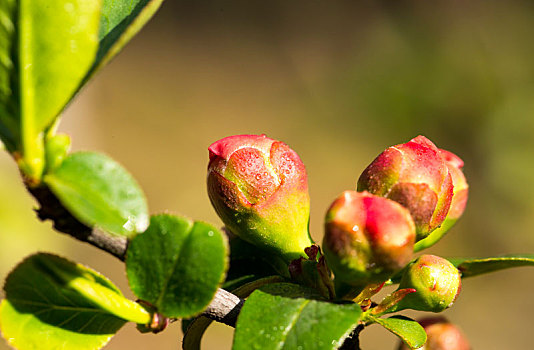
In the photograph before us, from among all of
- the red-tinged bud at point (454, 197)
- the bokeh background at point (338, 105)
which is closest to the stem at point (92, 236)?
the red-tinged bud at point (454, 197)

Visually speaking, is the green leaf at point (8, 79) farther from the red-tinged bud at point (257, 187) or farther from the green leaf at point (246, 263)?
the green leaf at point (246, 263)

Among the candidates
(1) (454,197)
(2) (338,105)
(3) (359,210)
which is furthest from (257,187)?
(2) (338,105)

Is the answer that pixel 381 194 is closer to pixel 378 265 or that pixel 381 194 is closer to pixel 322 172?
pixel 378 265

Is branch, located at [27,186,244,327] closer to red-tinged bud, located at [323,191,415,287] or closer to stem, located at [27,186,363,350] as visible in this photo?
stem, located at [27,186,363,350]

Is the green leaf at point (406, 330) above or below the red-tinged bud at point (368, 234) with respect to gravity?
below

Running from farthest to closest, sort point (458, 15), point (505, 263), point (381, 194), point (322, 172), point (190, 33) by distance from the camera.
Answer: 1. point (190, 33)
2. point (458, 15)
3. point (322, 172)
4. point (505, 263)
5. point (381, 194)

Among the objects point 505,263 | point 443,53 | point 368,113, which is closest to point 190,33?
point 368,113
